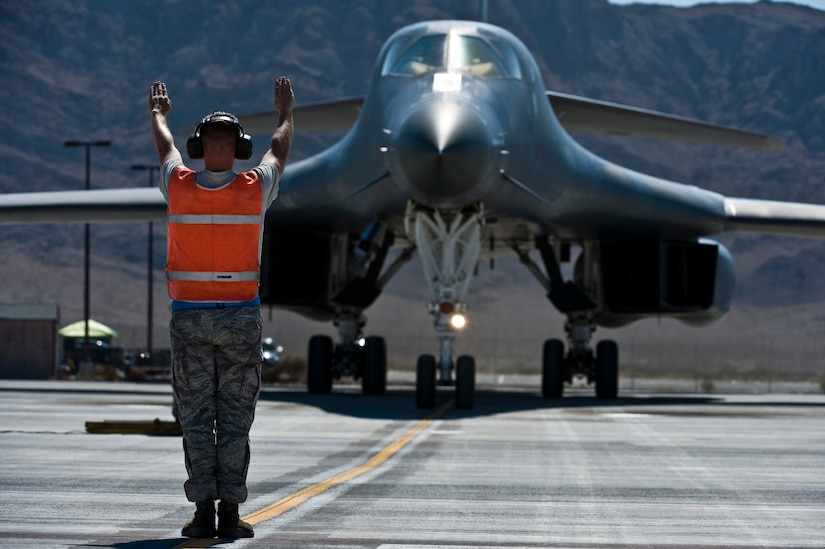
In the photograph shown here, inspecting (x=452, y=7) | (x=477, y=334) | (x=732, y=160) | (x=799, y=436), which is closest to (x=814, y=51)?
(x=732, y=160)

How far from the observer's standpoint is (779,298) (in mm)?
115250

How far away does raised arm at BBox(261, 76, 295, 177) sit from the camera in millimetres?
6223

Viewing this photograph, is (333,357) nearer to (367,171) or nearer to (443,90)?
(367,171)

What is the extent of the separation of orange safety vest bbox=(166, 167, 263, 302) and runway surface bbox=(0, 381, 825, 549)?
101 cm

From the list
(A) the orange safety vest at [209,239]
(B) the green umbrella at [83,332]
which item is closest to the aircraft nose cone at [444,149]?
(A) the orange safety vest at [209,239]

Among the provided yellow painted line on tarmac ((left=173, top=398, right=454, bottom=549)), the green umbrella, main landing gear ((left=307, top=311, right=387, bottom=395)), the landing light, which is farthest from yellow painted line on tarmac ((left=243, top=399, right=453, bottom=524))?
the green umbrella

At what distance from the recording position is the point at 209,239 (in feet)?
19.5

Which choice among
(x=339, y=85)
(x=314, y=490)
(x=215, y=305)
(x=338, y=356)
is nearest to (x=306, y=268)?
(x=338, y=356)

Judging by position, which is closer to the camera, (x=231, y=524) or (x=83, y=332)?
(x=231, y=524)

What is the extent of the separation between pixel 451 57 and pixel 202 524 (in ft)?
42.2

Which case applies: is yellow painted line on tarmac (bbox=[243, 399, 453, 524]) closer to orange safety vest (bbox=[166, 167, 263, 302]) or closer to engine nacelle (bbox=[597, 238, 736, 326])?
orange safety vest (bbox=[166, 167, 263, 302])

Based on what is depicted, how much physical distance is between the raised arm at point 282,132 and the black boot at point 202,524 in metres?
1.41

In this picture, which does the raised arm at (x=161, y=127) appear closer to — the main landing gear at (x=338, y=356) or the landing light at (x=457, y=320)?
the landing light at (x=457, y=320)

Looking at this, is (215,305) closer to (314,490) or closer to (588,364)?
(314,490)
